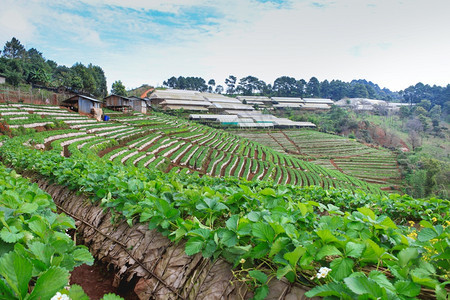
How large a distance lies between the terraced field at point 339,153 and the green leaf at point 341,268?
42.6 meters

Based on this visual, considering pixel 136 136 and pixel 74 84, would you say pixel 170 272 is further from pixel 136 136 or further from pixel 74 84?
pixel 74 84

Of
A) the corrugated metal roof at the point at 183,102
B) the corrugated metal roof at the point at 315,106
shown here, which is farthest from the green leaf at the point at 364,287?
the corrugated metal roof at the point at 315,106

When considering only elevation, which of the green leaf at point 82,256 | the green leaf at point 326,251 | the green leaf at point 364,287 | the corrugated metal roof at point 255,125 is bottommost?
the corrugated metal roof at point 255,125

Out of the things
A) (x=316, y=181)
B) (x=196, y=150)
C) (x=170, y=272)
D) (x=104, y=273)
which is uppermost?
(x=170, y=272)

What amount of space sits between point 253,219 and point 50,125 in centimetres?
2759

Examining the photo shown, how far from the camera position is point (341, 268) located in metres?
1.46

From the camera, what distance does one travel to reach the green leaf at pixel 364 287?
123 cm

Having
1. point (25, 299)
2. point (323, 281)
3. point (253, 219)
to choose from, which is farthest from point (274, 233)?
point (25, 299)

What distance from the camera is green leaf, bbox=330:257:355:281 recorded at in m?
1.44

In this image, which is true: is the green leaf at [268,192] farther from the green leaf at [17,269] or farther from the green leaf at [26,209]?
the green leaf at [26,209]

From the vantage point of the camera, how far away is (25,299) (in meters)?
1.11

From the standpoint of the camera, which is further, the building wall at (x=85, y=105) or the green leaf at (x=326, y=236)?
the building wall at (x=85, y=105)

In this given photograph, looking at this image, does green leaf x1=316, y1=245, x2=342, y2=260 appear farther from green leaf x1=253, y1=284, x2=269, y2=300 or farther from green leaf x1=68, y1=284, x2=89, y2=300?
green leaf x1=68, y1=284, x2=89, y2=300

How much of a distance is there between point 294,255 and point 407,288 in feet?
1.83
